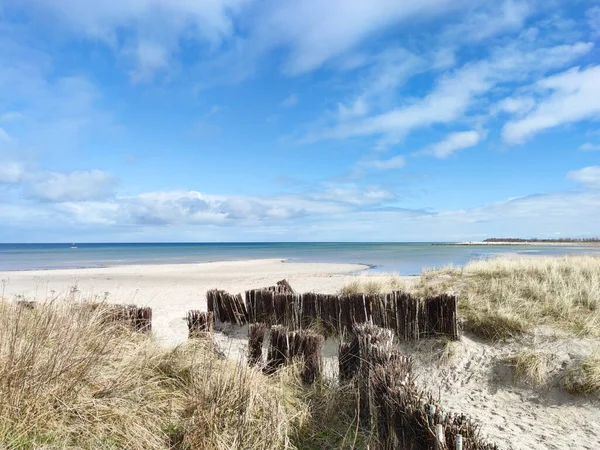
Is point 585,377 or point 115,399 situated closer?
point 115,399

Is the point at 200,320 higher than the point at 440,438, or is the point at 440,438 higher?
the point at 440,438

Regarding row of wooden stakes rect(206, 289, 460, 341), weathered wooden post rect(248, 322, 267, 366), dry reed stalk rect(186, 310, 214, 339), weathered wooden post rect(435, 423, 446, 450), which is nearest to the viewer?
weathered wooden post rect(435, 423, 446, 450)

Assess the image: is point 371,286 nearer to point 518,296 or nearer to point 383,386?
point 518,296

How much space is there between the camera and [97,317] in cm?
451

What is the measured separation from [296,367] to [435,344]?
113 inches

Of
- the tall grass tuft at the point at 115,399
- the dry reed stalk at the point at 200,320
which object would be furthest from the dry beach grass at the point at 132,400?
the dry reed stalk at the point at 200,320

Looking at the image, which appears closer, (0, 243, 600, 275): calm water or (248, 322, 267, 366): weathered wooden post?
(248, 322, 267, 366): weathered wooden post

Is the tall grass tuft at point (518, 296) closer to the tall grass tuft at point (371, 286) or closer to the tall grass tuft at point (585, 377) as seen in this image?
the tall grass tuft at point (371, 286)

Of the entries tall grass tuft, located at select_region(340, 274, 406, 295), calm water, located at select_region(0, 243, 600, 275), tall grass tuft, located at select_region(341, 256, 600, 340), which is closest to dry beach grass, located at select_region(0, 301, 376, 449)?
tall grass tuft, located at select_region(341, 256, 600, 340)

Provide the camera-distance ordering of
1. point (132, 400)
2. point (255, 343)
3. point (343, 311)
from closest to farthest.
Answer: point (132, 400), point (255, 343), point (343, 311)

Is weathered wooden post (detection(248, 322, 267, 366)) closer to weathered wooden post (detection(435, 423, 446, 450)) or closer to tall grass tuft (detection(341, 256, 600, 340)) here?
weathered wooden post (detection(435, 423, 446, 450))

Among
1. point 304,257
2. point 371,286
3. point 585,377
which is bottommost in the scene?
point 585,377

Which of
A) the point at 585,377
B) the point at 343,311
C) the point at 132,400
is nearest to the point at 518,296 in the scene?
the point at 585,377

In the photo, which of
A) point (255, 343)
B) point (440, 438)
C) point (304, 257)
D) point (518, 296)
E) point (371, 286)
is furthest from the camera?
point (304, 257)
